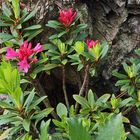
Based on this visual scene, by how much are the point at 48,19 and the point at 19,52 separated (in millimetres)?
622

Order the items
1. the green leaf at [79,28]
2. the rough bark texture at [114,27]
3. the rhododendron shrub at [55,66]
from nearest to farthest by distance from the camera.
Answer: the rhododendron shrub at [55,66] → the green leaf at [79,28] → the rough bark texture at [114,27]

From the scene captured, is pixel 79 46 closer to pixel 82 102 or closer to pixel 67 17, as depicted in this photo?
pixel 67 17

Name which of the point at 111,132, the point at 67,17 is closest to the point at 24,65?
the point at 67,17

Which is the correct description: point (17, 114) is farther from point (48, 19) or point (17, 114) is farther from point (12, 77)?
point (48, 19)

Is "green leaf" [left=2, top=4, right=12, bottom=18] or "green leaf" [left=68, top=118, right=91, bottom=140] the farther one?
"green leaf" [left=2, top=4, right=12, bottom=18]

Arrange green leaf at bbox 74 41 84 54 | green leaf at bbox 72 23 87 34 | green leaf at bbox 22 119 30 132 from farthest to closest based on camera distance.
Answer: green leaf at bbox 72 23 87 34 < green leaf at bbox 74 41 84 54 < green leaf at bbox 22 119 30 132

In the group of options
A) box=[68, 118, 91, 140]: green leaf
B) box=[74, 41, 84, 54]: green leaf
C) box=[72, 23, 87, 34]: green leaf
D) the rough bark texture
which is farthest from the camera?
the rough bark texture

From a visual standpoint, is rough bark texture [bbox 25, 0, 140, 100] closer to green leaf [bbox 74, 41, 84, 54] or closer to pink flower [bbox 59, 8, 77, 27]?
pink flower [bbox 59, 8, 77, 27]

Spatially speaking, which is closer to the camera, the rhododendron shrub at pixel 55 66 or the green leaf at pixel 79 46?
the rhododendron shrub at pixel 55 66

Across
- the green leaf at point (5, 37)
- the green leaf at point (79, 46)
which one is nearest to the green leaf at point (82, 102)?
the green leaf at point (79, 46)

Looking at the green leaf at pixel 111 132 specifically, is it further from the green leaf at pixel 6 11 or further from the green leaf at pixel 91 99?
the green leaf at pixel 6 11

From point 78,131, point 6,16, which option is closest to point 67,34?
point 6,16

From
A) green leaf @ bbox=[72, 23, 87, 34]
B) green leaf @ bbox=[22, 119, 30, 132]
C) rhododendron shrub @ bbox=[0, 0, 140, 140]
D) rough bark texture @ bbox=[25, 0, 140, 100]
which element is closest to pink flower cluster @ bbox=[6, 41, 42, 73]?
rhododendron shrub @ bbox=[0, 0, 140, 140]

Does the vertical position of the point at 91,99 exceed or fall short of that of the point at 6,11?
it falls short
